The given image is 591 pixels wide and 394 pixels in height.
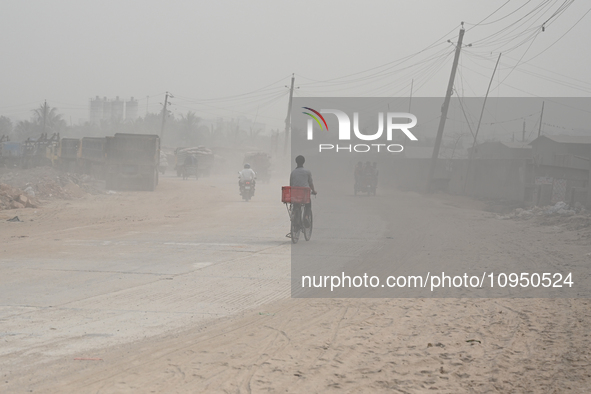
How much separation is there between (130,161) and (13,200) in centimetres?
1158

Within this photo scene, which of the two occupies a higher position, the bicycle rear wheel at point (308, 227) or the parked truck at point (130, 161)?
the parked truck at point (130, 161)

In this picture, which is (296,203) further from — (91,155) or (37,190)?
(91,155)

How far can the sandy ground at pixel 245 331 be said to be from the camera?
14.2 feet

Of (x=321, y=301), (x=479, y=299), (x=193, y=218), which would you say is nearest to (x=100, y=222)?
(x=193, y=218)

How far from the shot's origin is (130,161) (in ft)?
105

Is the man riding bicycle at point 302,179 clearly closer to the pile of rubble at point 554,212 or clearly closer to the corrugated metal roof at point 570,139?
the pile of rubble at point 554,212

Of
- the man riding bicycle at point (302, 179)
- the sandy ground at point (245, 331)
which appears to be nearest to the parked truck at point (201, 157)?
the man riding bicycle at point (302, 179)

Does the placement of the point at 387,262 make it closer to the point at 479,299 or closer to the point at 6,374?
the point at 479,299

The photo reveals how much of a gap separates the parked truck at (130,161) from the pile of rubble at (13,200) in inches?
395

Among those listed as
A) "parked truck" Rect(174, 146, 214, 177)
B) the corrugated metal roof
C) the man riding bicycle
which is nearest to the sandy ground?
the man riding bicycle

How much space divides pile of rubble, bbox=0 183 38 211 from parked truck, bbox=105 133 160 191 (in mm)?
A: 10030

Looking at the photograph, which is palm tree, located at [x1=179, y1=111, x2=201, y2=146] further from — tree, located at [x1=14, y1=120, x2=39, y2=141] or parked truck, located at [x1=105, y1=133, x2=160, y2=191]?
parked truck, located at [x1=105, y1=133, x2=160, y2=191]

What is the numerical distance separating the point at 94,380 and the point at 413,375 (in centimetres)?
233

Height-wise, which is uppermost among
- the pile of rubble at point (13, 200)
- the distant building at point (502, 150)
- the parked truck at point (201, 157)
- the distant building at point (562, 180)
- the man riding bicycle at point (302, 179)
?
the distant building at point (502, 150)
